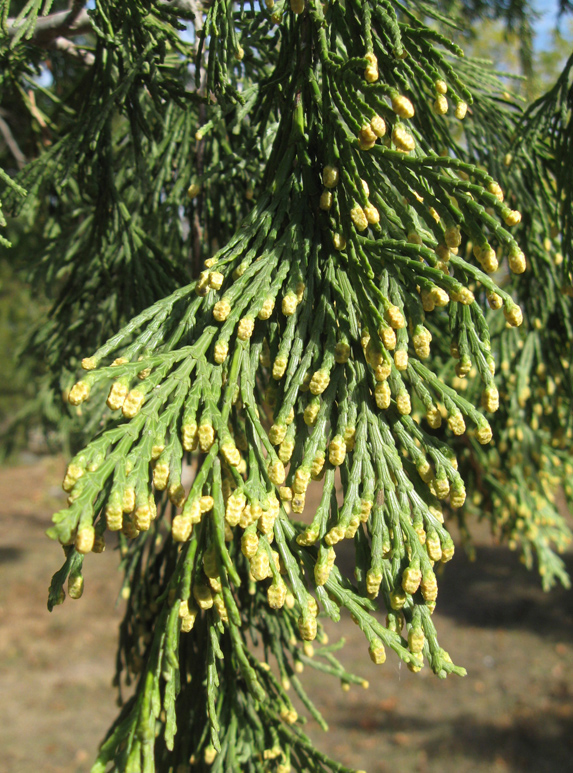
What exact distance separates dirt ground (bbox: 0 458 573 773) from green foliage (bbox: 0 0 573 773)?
Result: 4.69 m

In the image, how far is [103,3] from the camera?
192 centimetres

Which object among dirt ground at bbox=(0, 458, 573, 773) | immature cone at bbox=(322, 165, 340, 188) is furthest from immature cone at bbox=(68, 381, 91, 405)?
dirt ground at bbox=(0, 458, 573, 773)

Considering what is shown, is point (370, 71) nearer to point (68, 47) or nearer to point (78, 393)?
point (78, 393)

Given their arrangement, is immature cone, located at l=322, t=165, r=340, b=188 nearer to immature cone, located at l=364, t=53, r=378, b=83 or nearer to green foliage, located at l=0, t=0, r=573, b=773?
green foliage, located at l=0, t=0, r=573, b=773

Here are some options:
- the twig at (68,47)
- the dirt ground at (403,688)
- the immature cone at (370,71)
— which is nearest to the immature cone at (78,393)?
the immature cone at (370,71)

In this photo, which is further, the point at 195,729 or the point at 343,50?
the point at 195,729

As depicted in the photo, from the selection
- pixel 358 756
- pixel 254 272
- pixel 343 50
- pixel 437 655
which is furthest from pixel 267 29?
pixel 358 756

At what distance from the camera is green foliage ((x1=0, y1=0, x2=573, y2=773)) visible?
4.48 ft

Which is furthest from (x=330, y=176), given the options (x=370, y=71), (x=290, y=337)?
(x=290, y=337)

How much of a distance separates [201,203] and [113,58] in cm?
59

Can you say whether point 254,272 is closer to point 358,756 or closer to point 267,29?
point 267,29

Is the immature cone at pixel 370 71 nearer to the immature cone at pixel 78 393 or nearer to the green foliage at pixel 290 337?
the green foliage at pixel 290 337

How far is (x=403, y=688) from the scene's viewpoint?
7.87 meters

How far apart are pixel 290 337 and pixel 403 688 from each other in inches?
304
